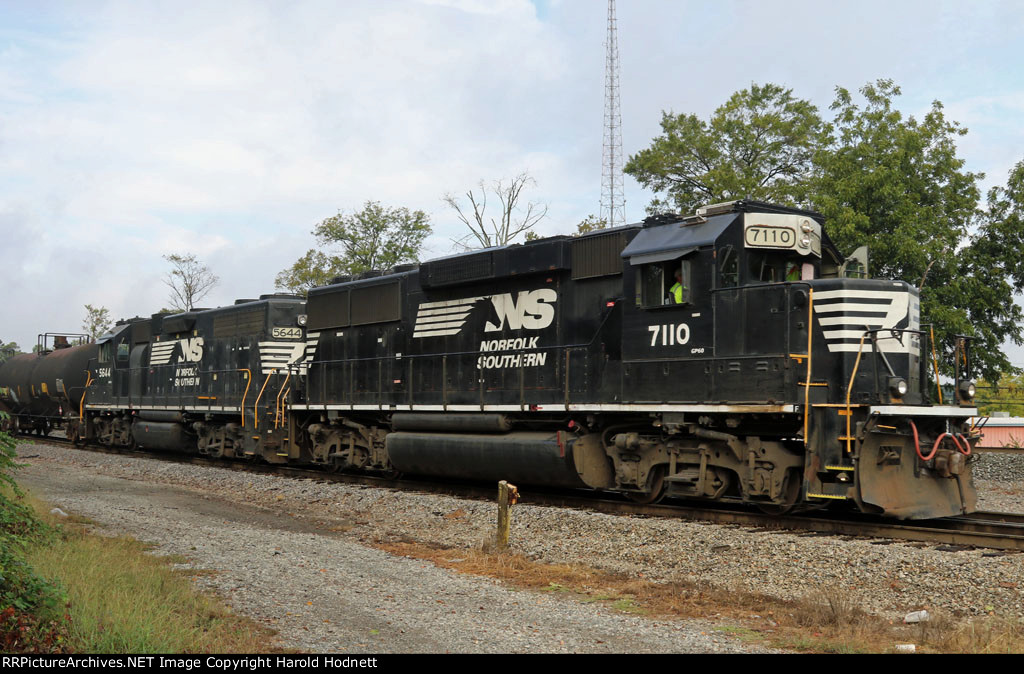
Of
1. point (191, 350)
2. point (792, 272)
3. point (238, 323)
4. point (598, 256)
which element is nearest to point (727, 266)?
point (792, 272)

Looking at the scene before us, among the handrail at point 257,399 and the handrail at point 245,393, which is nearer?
the handrail at point 257,399

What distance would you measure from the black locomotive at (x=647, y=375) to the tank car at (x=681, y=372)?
3cm

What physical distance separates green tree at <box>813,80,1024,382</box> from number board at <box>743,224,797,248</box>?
46.8ft

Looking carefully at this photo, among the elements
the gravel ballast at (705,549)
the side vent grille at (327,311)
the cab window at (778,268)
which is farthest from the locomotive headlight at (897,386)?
the side vent grille at (327,311)

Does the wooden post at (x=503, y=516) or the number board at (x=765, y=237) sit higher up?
the number board at (x=765, y=237)

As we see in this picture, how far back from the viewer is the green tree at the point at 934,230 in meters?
24.5

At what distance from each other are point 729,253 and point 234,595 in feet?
23.8

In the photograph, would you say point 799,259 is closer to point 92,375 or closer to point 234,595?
point 234,595

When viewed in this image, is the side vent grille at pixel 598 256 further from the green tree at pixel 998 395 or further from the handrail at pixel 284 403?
the handrail at pixel 284 403

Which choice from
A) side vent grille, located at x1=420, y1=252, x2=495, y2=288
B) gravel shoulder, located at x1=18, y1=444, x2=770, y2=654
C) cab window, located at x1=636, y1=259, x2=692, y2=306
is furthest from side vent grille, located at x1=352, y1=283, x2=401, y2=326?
cab window, located at x1=636, y1=259, x2=692, y2=306

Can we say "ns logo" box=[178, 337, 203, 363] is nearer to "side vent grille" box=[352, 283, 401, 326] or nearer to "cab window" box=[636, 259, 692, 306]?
"side vent grille" box=[352, 283, 401, 326]

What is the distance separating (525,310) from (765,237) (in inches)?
173

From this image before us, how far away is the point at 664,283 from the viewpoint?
11906 mm
